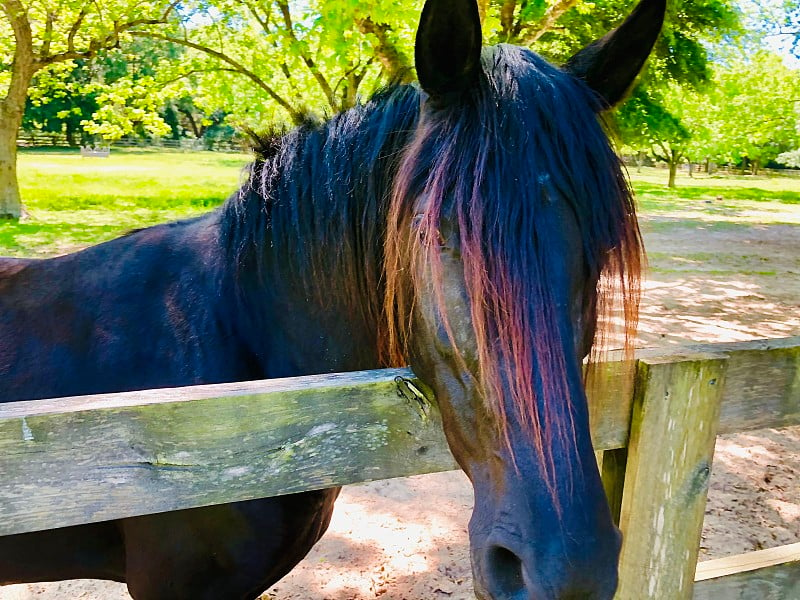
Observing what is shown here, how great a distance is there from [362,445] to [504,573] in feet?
1.38

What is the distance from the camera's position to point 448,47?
4.85ft

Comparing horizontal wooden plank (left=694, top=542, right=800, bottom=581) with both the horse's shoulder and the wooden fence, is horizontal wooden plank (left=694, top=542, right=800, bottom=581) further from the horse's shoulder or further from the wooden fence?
the horse's shoulder

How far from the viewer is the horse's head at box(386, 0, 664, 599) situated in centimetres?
117

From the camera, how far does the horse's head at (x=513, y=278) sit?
3.82 ft

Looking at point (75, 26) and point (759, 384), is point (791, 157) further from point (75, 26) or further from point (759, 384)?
point (759, 384)

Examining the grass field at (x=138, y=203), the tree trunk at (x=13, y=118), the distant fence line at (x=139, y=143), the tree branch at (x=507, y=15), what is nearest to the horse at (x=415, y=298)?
the grass field at (x=138, y=203)

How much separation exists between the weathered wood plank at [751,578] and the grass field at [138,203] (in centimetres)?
433

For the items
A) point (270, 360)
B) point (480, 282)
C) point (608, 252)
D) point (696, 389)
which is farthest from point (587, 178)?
point (270, 360)

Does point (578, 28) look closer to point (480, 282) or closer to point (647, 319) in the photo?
point (647, 319)

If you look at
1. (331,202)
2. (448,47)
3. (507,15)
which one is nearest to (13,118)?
(507,15)

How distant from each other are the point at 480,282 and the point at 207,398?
2.03 ft

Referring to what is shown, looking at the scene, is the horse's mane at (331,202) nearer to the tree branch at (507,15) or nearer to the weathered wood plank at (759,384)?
the weathered wood plank at (759,384)

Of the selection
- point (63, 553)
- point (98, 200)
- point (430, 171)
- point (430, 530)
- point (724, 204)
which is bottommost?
point (430, 530)

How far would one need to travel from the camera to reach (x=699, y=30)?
49.5 feet
